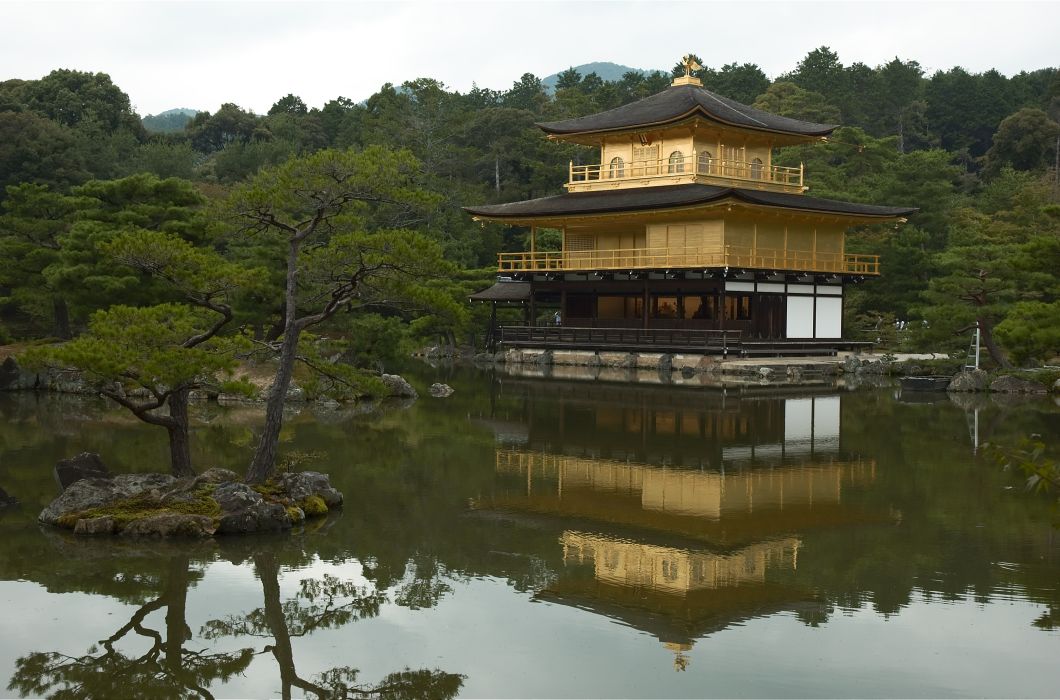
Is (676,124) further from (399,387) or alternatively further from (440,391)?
(399,387)

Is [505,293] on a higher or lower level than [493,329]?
higher

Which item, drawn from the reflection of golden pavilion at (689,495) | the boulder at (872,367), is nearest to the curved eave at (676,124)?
the boulder at (872,367)

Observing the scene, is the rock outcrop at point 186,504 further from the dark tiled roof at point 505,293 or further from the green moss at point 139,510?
the dark tiled roof at point 505,293

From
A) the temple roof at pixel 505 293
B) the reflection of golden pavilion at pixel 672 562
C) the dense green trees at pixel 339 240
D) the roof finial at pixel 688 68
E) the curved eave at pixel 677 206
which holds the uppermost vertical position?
the roof finial at pixel 688 68

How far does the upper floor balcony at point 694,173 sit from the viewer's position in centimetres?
3962

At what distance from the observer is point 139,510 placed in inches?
441

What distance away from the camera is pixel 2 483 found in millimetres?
13688

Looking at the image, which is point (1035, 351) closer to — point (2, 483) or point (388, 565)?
point (388, 565)

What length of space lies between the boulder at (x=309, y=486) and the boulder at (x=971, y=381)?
2075 centimetres

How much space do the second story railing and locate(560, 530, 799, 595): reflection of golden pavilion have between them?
25329 mm

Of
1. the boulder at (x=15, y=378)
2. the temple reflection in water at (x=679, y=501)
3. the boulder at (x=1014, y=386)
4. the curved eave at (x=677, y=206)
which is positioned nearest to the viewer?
the temple reflection in water at (x=679, y=501)

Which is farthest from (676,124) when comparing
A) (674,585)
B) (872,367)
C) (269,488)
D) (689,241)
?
(674,585)

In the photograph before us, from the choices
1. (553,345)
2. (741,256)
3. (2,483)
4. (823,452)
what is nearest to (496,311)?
(553,345)

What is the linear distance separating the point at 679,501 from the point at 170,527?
227 inches
